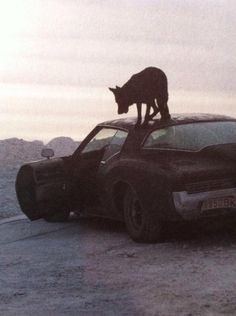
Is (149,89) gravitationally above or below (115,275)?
above

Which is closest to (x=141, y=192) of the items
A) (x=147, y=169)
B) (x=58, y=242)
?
(x=147, y=169)

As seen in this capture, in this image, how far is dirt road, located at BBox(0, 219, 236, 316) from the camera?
616cm

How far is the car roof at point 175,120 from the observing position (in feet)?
30.9

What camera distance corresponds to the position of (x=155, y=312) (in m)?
5.86

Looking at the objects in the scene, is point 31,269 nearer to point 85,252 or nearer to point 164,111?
point 85,252

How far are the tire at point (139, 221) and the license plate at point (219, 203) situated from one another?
0.62 m

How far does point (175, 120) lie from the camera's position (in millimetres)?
9531

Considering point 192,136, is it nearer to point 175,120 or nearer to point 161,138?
point 161,138

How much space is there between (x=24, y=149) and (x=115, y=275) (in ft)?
78.7

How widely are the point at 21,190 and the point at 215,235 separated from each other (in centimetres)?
332

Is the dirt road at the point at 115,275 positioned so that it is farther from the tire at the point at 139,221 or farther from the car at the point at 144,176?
the car at the point at 144,176

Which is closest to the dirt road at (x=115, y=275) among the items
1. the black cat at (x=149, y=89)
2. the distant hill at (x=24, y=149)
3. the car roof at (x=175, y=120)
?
the car roof at (x=175, y=120)

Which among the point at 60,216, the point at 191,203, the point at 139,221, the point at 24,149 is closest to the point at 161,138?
the point at 139,221

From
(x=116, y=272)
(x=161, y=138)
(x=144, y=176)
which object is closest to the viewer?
(x=116, y=272)
